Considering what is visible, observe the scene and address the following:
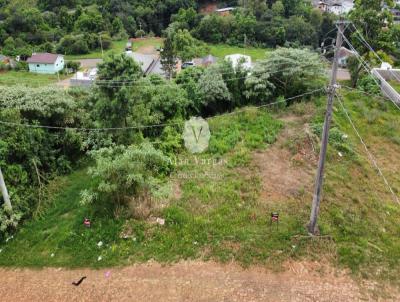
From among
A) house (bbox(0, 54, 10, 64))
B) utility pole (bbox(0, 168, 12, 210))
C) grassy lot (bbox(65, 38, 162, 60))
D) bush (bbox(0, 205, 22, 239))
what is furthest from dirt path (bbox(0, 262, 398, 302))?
grassy lot (bbox(65, 38, 162, 60))

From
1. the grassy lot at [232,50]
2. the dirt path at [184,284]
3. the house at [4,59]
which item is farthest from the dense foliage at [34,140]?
the grassy lot at [232,50]

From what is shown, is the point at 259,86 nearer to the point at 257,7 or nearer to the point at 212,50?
the point at 212,50

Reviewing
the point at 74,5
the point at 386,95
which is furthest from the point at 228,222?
the point at 74,5

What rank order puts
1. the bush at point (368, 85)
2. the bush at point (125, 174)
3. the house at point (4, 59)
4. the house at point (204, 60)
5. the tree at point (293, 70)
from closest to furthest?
the bush at point (125, 174), the tree at point (293, 70), the bush at point (368, 85), the house at point (204, 60), the house at point (4, 59)

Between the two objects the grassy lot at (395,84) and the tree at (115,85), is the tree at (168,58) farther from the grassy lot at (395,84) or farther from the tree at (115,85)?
the grassy lot at (395,84)

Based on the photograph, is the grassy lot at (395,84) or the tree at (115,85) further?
the grassy lot at (395,84)

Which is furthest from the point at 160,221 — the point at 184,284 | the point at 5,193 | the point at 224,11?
the point at 224,11
